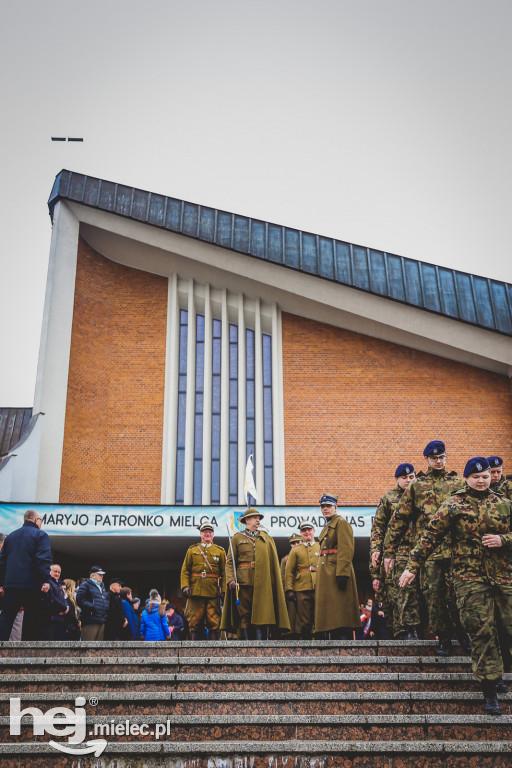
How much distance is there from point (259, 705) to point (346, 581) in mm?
2420

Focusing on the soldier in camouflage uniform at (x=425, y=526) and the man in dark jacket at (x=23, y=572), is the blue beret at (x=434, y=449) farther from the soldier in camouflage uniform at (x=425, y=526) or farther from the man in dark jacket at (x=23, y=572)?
the man in dark jacket at (x=23, y=572)

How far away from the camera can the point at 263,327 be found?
1983 cm

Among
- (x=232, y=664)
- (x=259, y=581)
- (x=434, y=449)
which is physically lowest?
(x=232, y=664)

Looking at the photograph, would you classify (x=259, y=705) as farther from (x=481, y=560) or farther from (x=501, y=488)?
(x=501, y=488)

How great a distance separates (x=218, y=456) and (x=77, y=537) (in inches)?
176

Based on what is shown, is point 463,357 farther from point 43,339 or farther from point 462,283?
point 43,339

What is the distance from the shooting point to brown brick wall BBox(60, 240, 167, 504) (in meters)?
18.3

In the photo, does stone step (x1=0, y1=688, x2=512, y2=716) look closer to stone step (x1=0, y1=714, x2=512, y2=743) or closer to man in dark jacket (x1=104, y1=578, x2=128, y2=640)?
stone step (x1=0, y1=714, x2=512, y2=743)

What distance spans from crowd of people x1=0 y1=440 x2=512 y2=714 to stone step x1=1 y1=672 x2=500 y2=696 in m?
0.49

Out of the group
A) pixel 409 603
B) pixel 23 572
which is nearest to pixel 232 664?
pixel 409 603

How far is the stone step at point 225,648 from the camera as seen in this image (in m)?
6.40

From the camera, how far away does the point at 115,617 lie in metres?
9.46

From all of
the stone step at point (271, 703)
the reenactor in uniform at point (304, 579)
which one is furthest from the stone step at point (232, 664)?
the reenactor in uniform at point (304, 579)

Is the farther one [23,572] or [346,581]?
[346,581]
